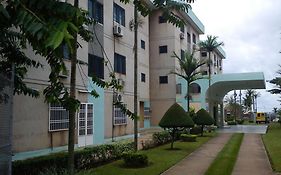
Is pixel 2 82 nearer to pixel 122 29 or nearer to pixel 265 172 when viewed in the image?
pixel 265 172

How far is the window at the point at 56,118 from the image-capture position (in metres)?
16.3

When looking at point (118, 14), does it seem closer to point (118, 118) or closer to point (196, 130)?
point (118, 118)

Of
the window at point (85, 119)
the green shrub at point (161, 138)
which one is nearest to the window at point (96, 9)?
the window at point (85, 119)

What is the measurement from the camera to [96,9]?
A: 72.4ft

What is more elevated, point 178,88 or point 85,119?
point 178,88

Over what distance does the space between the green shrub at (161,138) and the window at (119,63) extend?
552 cm

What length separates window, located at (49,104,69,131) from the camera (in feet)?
53.5

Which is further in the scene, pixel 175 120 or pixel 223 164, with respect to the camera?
pixel 175 120

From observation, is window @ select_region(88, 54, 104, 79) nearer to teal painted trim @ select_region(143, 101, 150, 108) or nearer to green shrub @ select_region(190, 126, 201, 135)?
green shrub @ select_region(190, 126, 201, 135)

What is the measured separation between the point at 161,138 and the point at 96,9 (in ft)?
28.6

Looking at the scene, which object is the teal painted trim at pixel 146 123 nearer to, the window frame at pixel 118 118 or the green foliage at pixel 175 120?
the window frame at pixel 118 118

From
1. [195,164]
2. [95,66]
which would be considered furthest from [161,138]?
[195,164]

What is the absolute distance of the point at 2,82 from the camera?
19.4ft

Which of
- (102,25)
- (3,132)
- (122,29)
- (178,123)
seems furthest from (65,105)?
(122,29)
